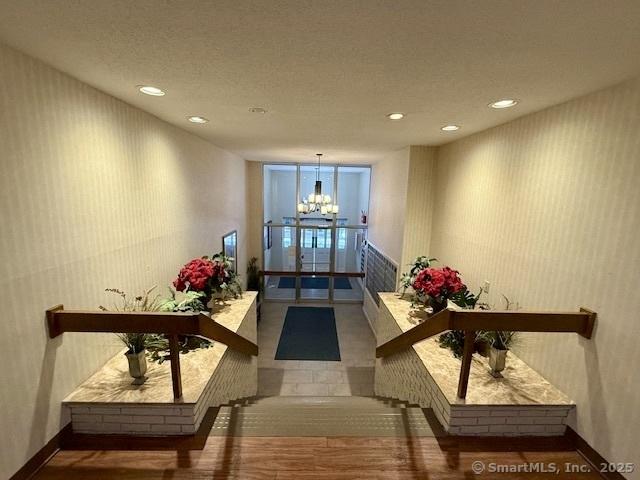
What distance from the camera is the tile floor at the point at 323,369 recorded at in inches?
185

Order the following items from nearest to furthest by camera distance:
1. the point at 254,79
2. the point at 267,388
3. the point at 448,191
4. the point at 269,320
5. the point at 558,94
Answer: the point at 254,79 → the point at 558,94 → the point at 448,191 → the point at 267,388 → the point at 269,320

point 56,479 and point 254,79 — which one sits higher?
point 254,79

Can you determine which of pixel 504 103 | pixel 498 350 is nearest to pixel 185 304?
pixel 498 350

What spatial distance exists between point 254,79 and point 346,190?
7561mm

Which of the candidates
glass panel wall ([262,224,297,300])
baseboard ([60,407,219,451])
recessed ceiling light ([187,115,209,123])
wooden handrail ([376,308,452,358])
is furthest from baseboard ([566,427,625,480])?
glass panel wall ([262,224,297,300])

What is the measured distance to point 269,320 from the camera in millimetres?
7234

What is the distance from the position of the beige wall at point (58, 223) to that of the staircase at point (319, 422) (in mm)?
1060

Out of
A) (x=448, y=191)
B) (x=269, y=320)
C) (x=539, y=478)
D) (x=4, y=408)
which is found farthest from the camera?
(x=269, y=320)

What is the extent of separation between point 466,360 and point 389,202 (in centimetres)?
414

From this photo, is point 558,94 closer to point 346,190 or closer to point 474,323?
point 474,323

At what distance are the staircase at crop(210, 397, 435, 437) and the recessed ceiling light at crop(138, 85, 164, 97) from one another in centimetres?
240

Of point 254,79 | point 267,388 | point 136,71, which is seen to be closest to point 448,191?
point 254,79

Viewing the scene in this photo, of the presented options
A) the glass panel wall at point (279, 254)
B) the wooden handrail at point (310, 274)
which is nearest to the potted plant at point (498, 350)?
the wooden handrail at point (310, 274)

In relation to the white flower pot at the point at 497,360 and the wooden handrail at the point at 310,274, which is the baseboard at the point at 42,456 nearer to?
the white flower pot at the point at 497,360
